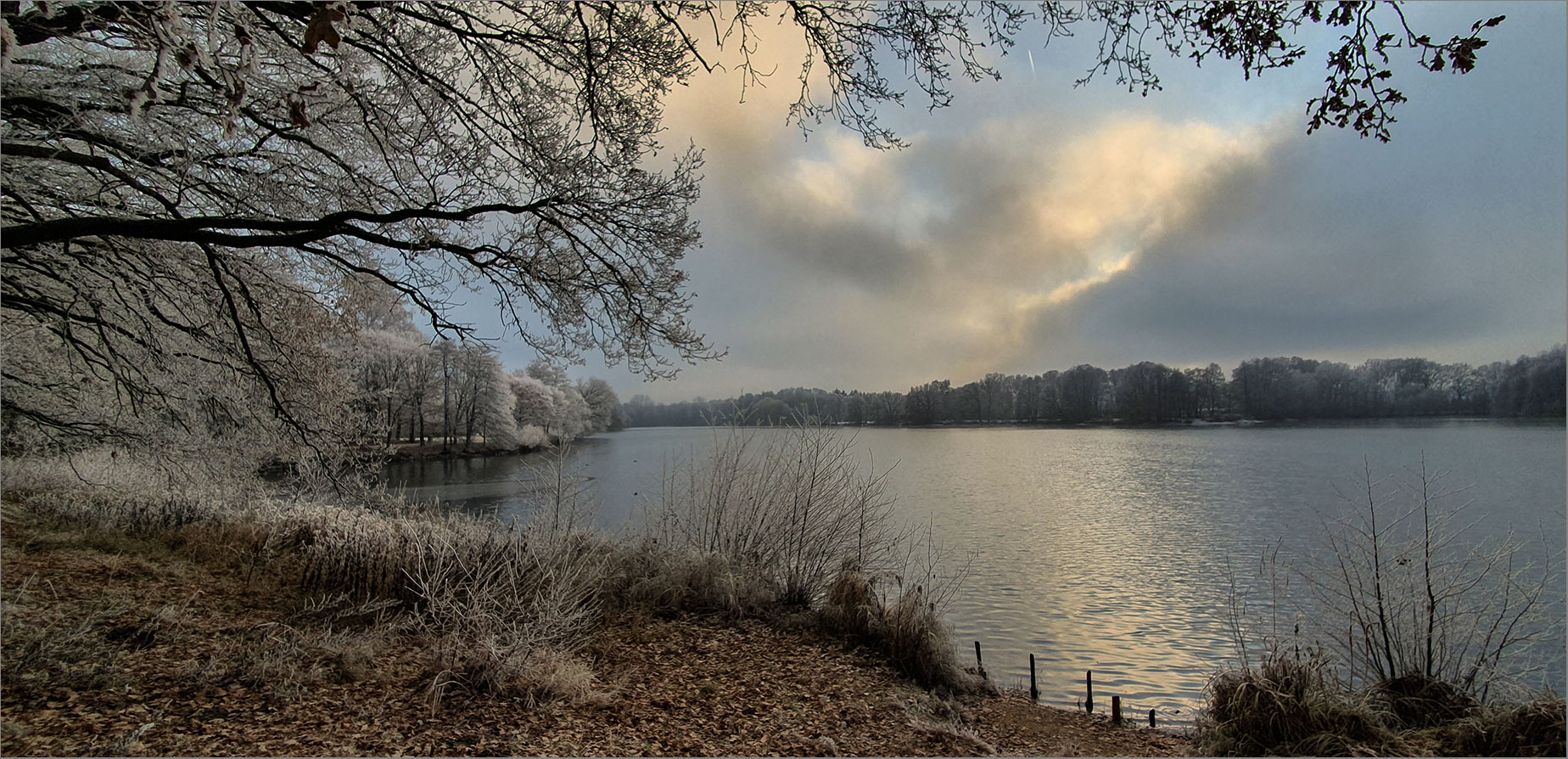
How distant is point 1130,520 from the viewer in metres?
16.5

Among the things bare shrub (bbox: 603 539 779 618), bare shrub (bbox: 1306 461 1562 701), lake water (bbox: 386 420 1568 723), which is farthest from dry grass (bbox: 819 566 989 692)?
bare shrub (bbox: 1306 461 1562 701)

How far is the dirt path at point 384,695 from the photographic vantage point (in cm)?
339

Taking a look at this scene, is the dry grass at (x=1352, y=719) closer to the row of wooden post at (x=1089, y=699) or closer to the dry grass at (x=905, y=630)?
the row of wooden post at (x=1089, y=699)

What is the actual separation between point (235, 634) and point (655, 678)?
2813 millimetres

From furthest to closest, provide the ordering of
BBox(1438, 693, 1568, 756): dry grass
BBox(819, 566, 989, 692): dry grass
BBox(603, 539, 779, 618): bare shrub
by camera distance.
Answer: BBox(603, 539, 779, 618): bare shrub < BBox(819, 566, 989, 692): dry grass < BBox(1438, 693, 1568, 756): dry grass

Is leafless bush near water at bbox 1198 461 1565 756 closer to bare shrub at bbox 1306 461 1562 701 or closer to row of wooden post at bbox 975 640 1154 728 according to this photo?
bare shrub at bbox 1306 461 1562 701

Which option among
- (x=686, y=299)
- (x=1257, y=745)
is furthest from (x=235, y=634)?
(x=1257, y=745)

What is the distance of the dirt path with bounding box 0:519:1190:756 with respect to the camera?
11.1 feet

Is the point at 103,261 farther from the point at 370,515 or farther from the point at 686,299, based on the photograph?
the point at 686,299

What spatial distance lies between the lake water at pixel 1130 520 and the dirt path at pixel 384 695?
226cm

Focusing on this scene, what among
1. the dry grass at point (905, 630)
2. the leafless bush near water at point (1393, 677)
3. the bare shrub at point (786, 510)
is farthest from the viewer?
the bare shrub at point (786, 510)

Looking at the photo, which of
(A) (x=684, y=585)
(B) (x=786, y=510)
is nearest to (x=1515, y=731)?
(B) (x=786, y=510)

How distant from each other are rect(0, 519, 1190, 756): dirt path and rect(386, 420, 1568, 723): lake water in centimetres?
226

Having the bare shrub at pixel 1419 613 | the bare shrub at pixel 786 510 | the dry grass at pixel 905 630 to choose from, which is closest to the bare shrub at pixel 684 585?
the bare shrub at pixel 786 510
